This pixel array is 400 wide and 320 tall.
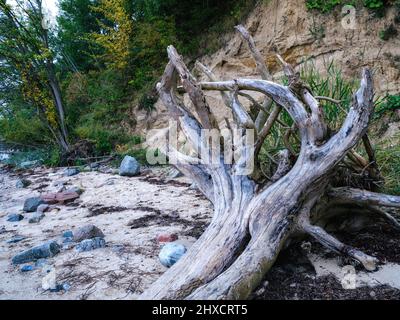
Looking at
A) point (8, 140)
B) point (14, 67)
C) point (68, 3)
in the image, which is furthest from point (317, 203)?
point (68, 3)

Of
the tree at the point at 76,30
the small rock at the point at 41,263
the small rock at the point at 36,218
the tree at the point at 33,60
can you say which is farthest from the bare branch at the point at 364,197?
the tree at the point at 76,30

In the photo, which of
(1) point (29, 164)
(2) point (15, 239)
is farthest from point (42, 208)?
(1) point (29, 164)

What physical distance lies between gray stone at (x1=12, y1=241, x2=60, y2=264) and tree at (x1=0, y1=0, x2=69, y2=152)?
6298mm

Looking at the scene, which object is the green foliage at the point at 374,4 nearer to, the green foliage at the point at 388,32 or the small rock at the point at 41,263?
the green foliage at the point at 388,32

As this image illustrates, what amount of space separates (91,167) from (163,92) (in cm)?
429

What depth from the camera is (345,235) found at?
196 centimetres

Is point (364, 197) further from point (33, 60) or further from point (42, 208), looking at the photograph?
point (33, 60)

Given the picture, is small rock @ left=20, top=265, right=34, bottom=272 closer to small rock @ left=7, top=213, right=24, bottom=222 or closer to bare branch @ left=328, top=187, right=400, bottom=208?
small rock @ left=7, top=213, right=24, bottom=222

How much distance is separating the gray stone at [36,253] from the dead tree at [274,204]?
110 cm

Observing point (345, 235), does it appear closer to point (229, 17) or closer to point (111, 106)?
point (229, 17)

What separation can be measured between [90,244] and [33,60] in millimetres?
7601

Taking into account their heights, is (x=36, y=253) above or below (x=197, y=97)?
below

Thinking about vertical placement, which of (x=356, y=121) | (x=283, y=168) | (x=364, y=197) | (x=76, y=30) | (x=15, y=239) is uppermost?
(x=76, y=30)

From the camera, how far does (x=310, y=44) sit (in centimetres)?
593
